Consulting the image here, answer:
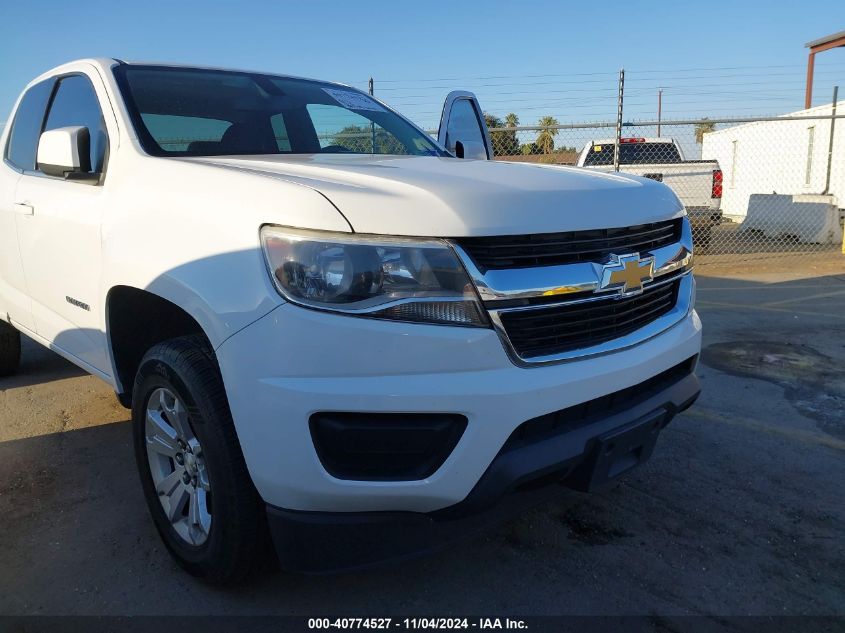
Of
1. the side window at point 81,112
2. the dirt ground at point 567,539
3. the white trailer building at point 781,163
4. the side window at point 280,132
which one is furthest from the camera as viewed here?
the white trailer building at point 781,163

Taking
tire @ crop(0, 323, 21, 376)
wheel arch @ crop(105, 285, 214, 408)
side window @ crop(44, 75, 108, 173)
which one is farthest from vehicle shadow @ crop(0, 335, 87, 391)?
wheel arch @ crop(105, 285, 214, 408)

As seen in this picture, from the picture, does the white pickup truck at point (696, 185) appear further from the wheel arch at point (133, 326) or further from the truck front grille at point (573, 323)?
the wheel arch at point (133, 326)

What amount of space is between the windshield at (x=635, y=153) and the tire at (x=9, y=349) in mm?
10049

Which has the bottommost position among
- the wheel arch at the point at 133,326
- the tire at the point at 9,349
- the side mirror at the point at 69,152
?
the tire at the point at 9,349

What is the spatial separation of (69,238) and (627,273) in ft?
7.64

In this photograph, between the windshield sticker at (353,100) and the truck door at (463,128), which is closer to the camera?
the windshield sticker at (353,100)

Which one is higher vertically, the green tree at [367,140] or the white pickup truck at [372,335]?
the green tree at [367,140]

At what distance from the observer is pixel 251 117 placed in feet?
10.5

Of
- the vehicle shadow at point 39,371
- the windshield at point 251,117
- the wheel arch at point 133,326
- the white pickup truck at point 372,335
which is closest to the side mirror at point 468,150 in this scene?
the windshield at point 251,117

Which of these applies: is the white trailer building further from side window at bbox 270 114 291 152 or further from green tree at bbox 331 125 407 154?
side window at bbox 270 114 291 152

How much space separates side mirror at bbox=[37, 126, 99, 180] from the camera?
105 inches

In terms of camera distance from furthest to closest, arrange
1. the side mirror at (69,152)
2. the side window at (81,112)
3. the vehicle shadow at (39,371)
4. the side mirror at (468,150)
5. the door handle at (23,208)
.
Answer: the vehicle shadow at (39,371) < the side mirror at (468,150) < the door handle at (23,208) < the side window at (81,112) < the side mirror at (69,152)

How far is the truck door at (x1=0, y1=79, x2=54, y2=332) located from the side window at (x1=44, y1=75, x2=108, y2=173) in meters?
0.17

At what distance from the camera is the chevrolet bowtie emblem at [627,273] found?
6.80 feet
